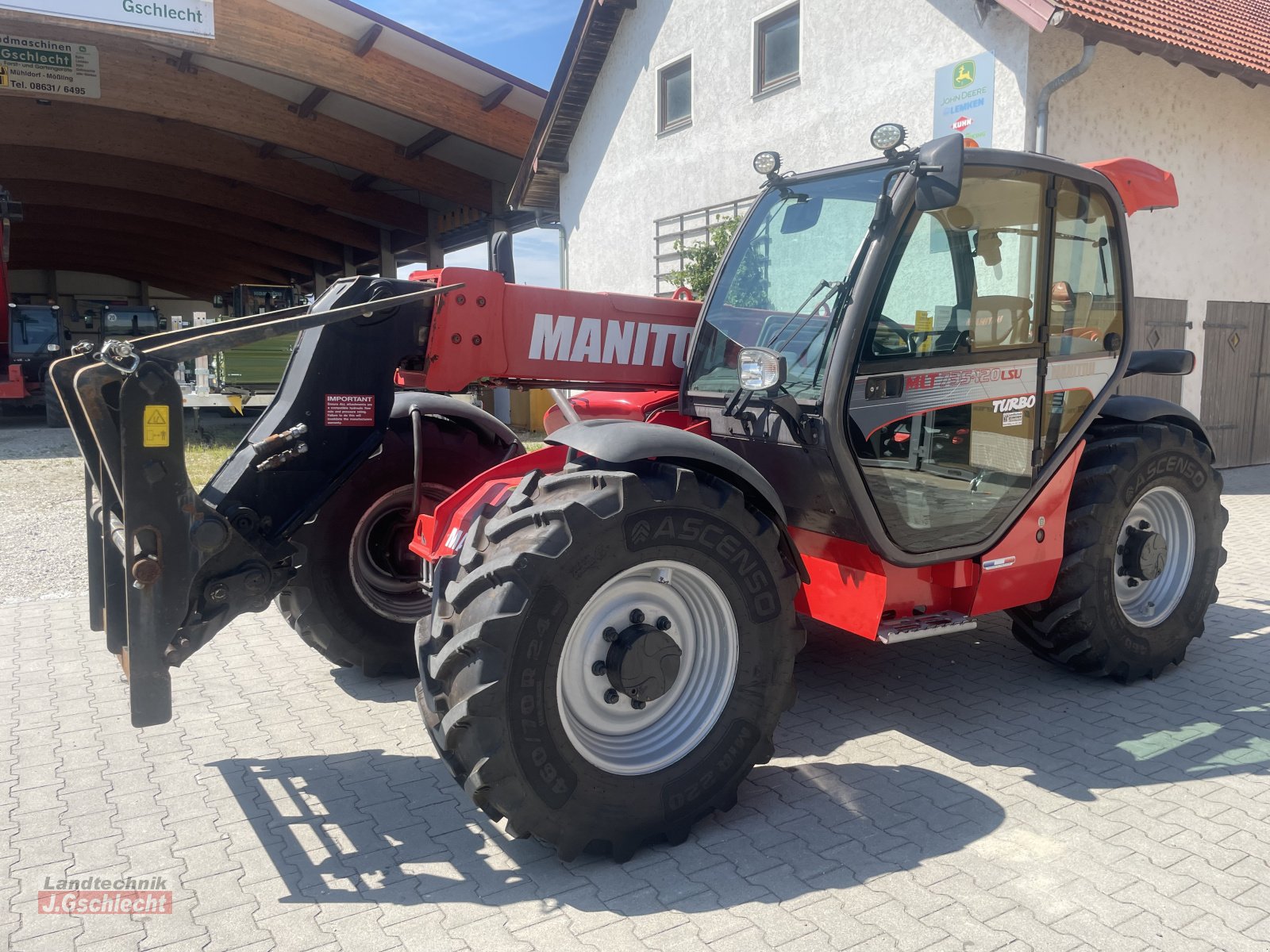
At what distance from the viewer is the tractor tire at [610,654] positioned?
2.93 m

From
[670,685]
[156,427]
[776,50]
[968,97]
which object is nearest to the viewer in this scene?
[156,427]

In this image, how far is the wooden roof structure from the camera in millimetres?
14328

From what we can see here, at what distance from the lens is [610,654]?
10.5ft

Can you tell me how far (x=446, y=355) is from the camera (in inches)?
150

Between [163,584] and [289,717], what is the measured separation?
1.44m

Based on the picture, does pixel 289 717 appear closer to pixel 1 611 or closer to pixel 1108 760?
pixel 1 611

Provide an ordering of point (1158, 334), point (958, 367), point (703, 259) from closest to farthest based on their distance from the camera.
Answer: point (958, 367) → point (1158, 334) → point (703, 259)

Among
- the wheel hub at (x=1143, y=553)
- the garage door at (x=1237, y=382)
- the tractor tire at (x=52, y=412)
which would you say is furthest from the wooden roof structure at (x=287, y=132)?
the wheel hub at (x=1143, y=553)

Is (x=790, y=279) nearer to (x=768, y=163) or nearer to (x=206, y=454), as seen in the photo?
(x=768, y=163)

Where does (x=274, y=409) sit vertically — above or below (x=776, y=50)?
below

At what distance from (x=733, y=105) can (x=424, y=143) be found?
748 cm

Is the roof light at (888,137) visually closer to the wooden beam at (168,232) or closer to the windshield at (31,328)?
the windshield at (31,328)

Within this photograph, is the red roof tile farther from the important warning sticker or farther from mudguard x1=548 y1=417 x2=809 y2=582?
the important warning sticker

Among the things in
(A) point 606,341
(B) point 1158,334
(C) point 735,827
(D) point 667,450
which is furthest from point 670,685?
(B) point 1158,334
